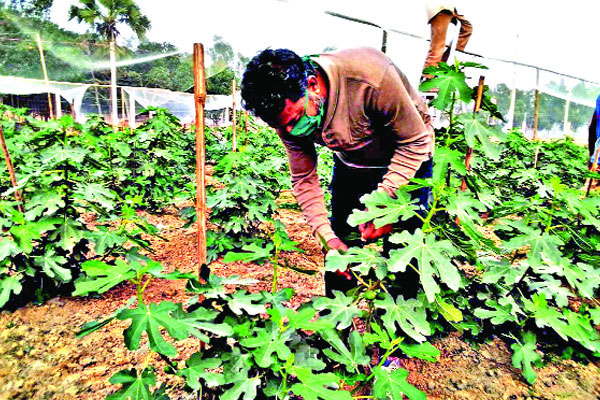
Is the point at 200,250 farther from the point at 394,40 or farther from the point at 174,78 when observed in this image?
the point at 174,78

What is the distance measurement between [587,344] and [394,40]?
5060 millimetres

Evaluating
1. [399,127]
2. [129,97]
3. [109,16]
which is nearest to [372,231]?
[399,127]

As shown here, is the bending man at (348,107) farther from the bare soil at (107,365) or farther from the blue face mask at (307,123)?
the bare soil at (107,365)

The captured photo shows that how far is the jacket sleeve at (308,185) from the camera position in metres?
1.87

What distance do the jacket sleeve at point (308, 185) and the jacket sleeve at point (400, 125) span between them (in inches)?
15.8

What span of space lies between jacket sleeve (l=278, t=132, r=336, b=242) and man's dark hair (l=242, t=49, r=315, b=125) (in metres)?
0.38

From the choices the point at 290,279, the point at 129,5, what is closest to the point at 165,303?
the point at 290,279

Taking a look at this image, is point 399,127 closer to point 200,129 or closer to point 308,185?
point 308,185

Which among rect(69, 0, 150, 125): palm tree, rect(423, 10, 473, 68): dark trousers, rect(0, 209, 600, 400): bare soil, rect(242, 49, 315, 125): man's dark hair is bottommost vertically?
rect(0, 209, 600, 400): bare soil

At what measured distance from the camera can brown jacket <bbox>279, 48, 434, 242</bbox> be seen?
154 cm

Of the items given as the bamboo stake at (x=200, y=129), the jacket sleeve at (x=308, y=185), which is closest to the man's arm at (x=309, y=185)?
the jacket sleeve at (x=308, y=185)

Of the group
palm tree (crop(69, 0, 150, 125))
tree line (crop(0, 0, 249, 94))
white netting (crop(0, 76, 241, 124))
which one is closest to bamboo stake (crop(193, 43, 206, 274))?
tree line (crop(0, 0, 249, 94))

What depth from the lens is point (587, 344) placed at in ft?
5.03

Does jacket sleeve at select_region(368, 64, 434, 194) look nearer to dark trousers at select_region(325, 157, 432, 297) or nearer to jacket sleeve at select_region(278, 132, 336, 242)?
dark trousers at select_region(325, 157, 432, 297)
